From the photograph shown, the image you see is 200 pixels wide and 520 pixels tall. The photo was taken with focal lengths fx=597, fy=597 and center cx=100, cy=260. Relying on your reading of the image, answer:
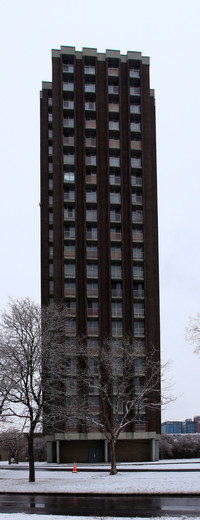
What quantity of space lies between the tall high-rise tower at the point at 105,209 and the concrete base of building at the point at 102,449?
0.42 ft

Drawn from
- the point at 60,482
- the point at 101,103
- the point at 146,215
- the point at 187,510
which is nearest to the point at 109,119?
the point at 101,103

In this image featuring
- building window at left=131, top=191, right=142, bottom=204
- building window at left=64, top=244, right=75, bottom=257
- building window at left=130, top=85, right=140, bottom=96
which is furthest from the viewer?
building window at left=130, top=85, right=140, bottom=96

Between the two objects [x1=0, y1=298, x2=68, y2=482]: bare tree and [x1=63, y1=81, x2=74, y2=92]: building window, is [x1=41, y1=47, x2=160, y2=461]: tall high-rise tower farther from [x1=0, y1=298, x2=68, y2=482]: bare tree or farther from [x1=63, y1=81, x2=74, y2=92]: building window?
[x1=0, y1=298, x2=68, y2=482]: bare tree

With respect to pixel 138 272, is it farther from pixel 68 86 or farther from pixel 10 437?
pixel 10 437

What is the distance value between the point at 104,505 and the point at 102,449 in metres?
53.5

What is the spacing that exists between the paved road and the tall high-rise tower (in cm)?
4642

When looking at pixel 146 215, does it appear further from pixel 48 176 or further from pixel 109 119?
pixel 48 176

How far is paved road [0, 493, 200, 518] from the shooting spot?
22.9 meters

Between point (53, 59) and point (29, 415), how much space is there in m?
60.1

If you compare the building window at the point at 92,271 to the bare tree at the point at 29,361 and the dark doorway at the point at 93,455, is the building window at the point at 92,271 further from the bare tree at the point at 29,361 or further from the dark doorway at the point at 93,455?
the bare tree at the point at 29,361

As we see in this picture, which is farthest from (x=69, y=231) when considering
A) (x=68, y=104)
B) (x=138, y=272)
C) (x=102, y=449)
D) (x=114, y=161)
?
(x=102, y=449)

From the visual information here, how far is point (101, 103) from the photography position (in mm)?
86375

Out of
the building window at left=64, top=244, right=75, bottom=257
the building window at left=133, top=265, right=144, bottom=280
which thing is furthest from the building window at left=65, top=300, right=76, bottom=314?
the building window at left=133, top=265, right=144, bottom=280

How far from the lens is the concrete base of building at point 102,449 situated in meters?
77.0
